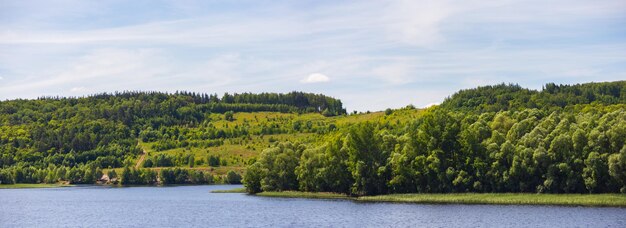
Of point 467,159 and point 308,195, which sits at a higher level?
point 467,159

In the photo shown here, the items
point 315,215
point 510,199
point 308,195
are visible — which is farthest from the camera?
point 308,195

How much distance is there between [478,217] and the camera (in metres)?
87.2

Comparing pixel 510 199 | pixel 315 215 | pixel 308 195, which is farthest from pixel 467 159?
pixel 315 215

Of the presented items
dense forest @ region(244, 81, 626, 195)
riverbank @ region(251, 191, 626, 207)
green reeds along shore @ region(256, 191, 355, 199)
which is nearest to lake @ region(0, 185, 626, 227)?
riverbank @ region(251, 191, 626, 207)

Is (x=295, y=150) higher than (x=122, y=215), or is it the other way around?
(x=295, y=150)

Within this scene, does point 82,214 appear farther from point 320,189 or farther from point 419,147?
point 419,147

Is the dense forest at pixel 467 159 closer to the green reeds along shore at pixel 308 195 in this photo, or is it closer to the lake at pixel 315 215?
the green reeds along shore at pixel 308 195

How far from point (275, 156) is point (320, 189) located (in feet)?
48.0

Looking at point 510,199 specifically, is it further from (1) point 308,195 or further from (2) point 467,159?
(1) point 308,195

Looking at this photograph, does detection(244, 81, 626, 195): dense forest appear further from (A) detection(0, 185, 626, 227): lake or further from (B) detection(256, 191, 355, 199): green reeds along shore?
(A) detection(0, 185, 626, 227): lake

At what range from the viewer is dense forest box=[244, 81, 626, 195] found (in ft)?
346

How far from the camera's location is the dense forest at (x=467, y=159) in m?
105

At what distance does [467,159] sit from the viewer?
119 metres

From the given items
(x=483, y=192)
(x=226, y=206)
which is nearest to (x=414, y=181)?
(x=483, y=192)
